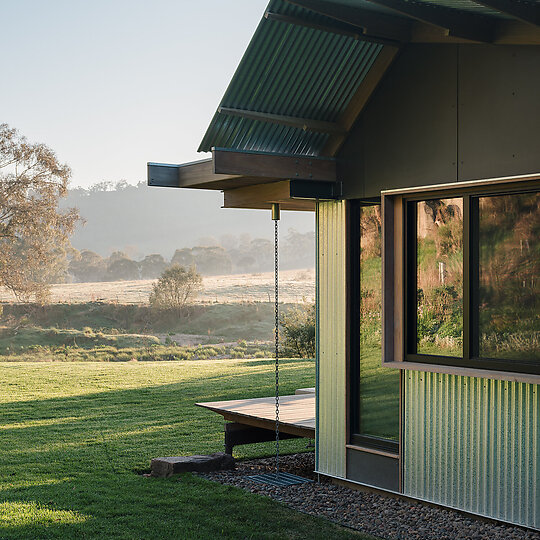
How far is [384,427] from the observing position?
5.54 metres

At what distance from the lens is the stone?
633 centimetres

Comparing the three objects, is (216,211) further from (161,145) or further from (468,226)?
(468,226)

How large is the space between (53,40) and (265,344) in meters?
20.2

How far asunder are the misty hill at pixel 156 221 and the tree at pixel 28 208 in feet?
94.4

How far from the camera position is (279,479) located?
6195 mm

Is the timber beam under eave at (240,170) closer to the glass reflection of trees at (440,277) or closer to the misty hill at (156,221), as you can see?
the glass reflection of trees at (440,277)

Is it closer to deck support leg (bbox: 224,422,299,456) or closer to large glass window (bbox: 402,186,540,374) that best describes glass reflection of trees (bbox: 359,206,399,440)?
large glass window (bbox: 402,186,540,374)

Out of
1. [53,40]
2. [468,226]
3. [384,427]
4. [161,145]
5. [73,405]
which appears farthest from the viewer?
[161,145]

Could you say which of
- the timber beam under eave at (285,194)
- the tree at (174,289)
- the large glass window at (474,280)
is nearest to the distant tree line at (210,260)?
the tree at (174,289)

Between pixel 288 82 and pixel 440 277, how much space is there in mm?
1675

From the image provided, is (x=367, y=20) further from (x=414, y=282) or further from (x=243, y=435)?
(x=243, y=435)

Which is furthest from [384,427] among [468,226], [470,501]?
[468,226]

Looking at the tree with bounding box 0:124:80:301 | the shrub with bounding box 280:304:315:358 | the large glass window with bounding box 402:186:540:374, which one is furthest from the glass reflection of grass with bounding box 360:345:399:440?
the tree with bounding box 0:124:80:301

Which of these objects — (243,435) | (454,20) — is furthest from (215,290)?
(454,20)
